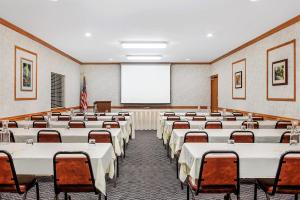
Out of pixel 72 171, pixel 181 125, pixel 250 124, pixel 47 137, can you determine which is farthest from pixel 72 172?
pixel 250 124

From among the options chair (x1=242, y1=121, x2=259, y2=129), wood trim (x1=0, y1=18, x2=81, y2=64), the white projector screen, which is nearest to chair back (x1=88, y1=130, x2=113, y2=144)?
chair (x1=242, y1=121, x2=259, y2=129)

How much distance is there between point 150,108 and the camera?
14.2 meters

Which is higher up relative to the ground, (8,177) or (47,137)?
(47,137)

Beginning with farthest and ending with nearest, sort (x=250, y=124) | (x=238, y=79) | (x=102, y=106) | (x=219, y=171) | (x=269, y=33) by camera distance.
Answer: (x=102, y=106) → (x=238, y=79) → (x=269, y=33) → (x=250, y=124) → (x=219, y=171)

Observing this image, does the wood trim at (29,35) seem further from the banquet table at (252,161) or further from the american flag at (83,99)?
the banquet table at (252,161)

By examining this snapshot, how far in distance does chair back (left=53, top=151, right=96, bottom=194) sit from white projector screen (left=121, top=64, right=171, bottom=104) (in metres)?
11.4

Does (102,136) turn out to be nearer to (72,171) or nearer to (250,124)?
(72,171)

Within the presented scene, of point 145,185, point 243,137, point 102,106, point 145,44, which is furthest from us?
point 102,106

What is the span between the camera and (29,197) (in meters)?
4.14

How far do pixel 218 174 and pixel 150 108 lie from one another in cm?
1144

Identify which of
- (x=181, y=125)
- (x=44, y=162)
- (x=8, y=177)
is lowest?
(x=8, y=177)

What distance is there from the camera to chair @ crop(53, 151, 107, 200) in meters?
2.79

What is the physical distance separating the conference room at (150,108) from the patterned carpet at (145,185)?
3cm

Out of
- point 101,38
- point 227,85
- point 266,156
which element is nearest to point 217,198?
point 266,156
